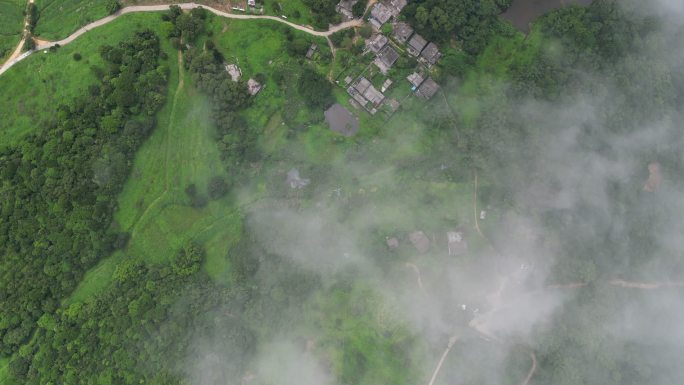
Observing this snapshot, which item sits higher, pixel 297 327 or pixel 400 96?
pixel 400 96

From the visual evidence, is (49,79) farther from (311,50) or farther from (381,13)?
(381,13)

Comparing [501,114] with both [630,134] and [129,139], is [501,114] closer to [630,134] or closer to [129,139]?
[630,134]

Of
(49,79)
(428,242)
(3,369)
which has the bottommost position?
(3,369)

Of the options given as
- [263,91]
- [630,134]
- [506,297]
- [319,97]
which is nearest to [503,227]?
[506,297]

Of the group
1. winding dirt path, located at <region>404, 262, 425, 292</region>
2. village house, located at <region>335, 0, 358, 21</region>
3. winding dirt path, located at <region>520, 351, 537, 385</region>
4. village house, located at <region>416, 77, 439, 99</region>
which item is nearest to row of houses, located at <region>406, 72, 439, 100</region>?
village house, located at <region>416, 77, 439, 99</region>

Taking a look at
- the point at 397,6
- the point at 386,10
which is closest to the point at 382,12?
the point at 386,10
